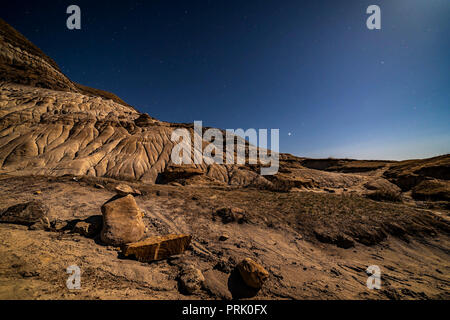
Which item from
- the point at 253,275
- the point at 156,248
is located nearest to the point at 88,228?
the point at 156,248

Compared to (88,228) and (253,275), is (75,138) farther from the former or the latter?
(253,275)

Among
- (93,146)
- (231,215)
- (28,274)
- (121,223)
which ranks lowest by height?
(231,215)

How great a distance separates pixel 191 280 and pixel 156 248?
1374 mm

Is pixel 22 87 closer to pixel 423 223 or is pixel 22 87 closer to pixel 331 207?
pixel 331 207

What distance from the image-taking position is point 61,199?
711 centimetres

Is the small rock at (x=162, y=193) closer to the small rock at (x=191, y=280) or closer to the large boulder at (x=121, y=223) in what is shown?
the large boulder at (x=121, y=223)

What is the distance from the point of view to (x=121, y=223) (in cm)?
496

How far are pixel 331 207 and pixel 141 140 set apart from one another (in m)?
26.6

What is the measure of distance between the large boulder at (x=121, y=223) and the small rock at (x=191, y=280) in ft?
7.26

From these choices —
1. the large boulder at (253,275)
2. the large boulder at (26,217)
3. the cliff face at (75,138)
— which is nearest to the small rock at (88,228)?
the large boulder at (26,217)

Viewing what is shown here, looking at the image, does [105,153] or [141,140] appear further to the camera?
[141,140]

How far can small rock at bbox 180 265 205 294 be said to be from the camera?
3.40 m
